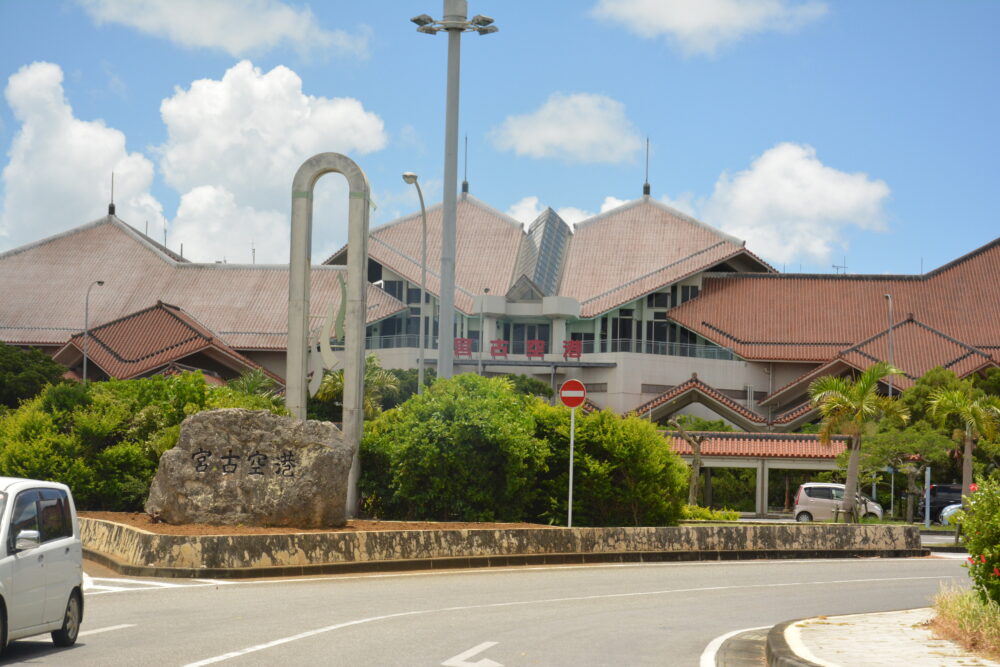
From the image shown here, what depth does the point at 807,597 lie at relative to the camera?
61.3 feet

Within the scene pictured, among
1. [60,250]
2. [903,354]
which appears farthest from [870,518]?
[60,250]

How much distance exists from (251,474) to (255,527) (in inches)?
34.3

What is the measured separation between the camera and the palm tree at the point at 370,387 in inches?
1991

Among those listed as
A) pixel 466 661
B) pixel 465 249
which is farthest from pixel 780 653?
pixel 465 249

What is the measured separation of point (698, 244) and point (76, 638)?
2658 inches

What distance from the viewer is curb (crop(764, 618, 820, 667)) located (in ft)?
35.5

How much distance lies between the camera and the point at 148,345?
2717 inches

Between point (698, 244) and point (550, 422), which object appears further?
point (698, 244)

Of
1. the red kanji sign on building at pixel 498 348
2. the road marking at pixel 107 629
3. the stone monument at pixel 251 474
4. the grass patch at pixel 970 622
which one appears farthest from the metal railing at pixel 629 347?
the grass patch at pixel 970 622

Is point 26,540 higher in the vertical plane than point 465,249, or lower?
lower

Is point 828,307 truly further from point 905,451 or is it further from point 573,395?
point 573,395

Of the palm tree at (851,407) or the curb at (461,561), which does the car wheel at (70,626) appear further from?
the palm tree at (851,407)

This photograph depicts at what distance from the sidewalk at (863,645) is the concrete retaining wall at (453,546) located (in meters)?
7.92

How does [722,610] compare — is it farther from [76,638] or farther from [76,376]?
[76,376]
